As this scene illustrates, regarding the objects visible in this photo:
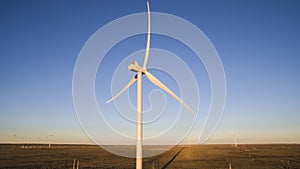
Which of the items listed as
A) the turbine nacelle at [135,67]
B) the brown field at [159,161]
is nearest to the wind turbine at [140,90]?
the turbine nacelle at [135,67]

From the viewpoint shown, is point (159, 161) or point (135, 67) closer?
point (135, 67)

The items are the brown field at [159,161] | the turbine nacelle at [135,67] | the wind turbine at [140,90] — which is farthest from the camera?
the brown field at [159,161]

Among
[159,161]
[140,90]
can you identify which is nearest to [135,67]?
[140,90]

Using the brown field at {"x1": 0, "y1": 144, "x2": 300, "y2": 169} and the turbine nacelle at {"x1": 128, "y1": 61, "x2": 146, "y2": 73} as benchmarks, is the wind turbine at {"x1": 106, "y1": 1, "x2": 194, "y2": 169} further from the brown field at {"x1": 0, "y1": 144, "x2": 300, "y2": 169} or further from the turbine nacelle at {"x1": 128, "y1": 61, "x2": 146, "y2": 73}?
the brown field at {"x1": 0, "y1": 144, "x2": 300, "y2": 169}

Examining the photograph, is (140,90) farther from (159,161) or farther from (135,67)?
(159,161)

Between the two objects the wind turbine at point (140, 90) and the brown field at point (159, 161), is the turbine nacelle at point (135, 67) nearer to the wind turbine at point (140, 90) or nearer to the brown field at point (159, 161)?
the wind turbine at point (140, 90)

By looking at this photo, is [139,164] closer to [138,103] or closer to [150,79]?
[138,103]

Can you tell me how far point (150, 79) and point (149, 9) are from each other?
6.71 metres

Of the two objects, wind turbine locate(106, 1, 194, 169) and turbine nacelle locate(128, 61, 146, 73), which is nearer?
wind turbine locate(106, 1, 194, 169)

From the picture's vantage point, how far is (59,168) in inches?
1535

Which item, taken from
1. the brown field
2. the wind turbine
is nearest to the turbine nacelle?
the wind turbine

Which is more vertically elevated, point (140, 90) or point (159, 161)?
point (140, 90)

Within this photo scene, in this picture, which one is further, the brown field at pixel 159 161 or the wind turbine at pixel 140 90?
the brown field at pixel 159 161

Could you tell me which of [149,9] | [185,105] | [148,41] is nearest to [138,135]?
[185,105]
